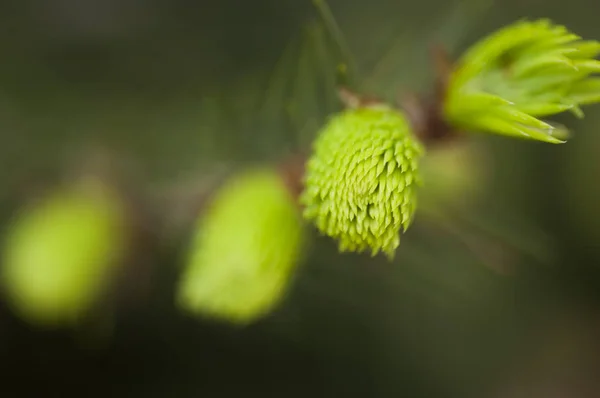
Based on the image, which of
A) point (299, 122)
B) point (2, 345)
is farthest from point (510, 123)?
point (2, 345)

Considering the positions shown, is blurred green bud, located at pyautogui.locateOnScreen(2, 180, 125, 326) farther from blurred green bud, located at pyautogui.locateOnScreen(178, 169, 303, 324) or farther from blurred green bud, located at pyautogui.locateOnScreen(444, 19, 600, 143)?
blurred green bud, located at pyautogui.locateOnScreen(444, 19, 600, 143)

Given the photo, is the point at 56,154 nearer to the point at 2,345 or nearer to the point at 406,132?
the point at 2,345

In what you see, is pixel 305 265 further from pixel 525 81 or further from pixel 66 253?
pixel 525 81

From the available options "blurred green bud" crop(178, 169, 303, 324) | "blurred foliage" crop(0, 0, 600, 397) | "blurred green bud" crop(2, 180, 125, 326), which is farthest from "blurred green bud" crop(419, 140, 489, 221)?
"blurred green bud" crop(2, 180, 125, 326)

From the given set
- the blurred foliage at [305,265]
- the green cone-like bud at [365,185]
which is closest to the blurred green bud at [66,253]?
the blurred foliage at [305,265]

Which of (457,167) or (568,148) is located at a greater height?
(568,148)

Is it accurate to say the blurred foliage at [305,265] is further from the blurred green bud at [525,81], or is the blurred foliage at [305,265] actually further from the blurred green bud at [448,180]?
the blurred green bud at [525,81]
